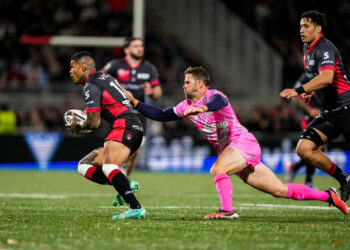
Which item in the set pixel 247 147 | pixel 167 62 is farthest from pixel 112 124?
pixel 167 62

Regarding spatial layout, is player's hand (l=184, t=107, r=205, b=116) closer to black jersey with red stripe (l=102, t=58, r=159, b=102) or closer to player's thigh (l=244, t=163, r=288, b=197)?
player's thigh (l=244, t=163, r=288, b=197)

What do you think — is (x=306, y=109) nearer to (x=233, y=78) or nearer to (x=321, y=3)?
(x=321, y=3)

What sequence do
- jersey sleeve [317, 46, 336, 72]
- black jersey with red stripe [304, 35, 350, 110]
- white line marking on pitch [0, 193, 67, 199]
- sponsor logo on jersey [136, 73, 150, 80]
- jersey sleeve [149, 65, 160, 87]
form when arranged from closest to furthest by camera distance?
1. jersey sleeve [317, 46, 336, 72]
2. black jersey with red stripe [304, 35, 350, 110]
3. white line marking on pitch [0, 193, 67, 199]
4. sponsor logo on jersey [136, 73, 150, 80]
5. jersey sleeve [149, 65, 160, 87]

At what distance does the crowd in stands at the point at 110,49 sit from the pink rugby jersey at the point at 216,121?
11521 mm

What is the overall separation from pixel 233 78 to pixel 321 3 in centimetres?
574

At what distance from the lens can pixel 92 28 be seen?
2234 cm

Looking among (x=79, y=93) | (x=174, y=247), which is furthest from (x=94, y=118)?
(x=79, y=93)

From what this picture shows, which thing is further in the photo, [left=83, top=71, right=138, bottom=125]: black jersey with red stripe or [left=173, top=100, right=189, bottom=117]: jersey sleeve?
[left=173, top=100, right=189, bottom=117]: jersey sleeve

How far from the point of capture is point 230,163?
671 cm

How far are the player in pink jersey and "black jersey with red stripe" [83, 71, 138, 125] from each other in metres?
0.56

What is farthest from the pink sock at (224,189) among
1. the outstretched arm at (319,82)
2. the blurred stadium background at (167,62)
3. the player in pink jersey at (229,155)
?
the blurred stadium background at (167,62)

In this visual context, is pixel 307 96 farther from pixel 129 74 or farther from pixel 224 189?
pixel 129 74

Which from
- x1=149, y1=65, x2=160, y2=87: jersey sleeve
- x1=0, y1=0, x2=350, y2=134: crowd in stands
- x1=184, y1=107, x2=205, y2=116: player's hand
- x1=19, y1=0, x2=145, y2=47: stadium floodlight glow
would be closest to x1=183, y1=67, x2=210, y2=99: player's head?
x1=184, y1=107, x2=205, y2=116: player's hand

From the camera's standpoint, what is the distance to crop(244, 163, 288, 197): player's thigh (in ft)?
22.4
